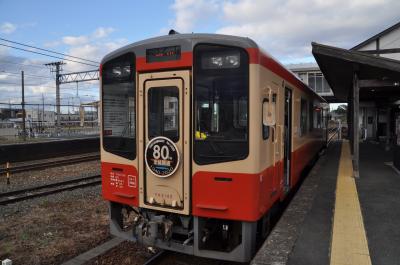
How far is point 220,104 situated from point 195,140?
0.52m

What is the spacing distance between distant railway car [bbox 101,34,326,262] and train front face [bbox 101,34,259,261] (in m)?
0.01

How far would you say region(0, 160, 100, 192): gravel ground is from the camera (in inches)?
455

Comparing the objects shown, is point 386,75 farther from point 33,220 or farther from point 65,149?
point 65,149

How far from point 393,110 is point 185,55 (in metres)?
18.3

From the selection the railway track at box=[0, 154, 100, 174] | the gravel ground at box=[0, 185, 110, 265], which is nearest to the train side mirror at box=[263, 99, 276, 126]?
the gravel ground at box=[0, 185, 110, 265]

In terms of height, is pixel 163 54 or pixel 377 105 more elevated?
pixel 377 105

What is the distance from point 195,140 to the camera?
4660 mm

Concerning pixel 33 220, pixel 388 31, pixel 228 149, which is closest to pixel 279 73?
pixel 228 149

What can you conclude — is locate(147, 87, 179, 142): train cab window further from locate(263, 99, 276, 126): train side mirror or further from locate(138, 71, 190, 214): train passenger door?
locate(263, 99, 276, 126): train side mirror

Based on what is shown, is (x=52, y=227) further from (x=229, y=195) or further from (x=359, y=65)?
(x=359, y=65)

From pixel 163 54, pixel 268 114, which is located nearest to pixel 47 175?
pixel 163 54

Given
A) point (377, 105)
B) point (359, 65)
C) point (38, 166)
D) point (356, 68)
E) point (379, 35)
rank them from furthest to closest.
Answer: point (379, 35) → point (377, 105) → point (38, 166) → point (356, 68) → point (359, 65)

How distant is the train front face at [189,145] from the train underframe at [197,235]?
1 centimetres

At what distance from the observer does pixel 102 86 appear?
549 centimetres
